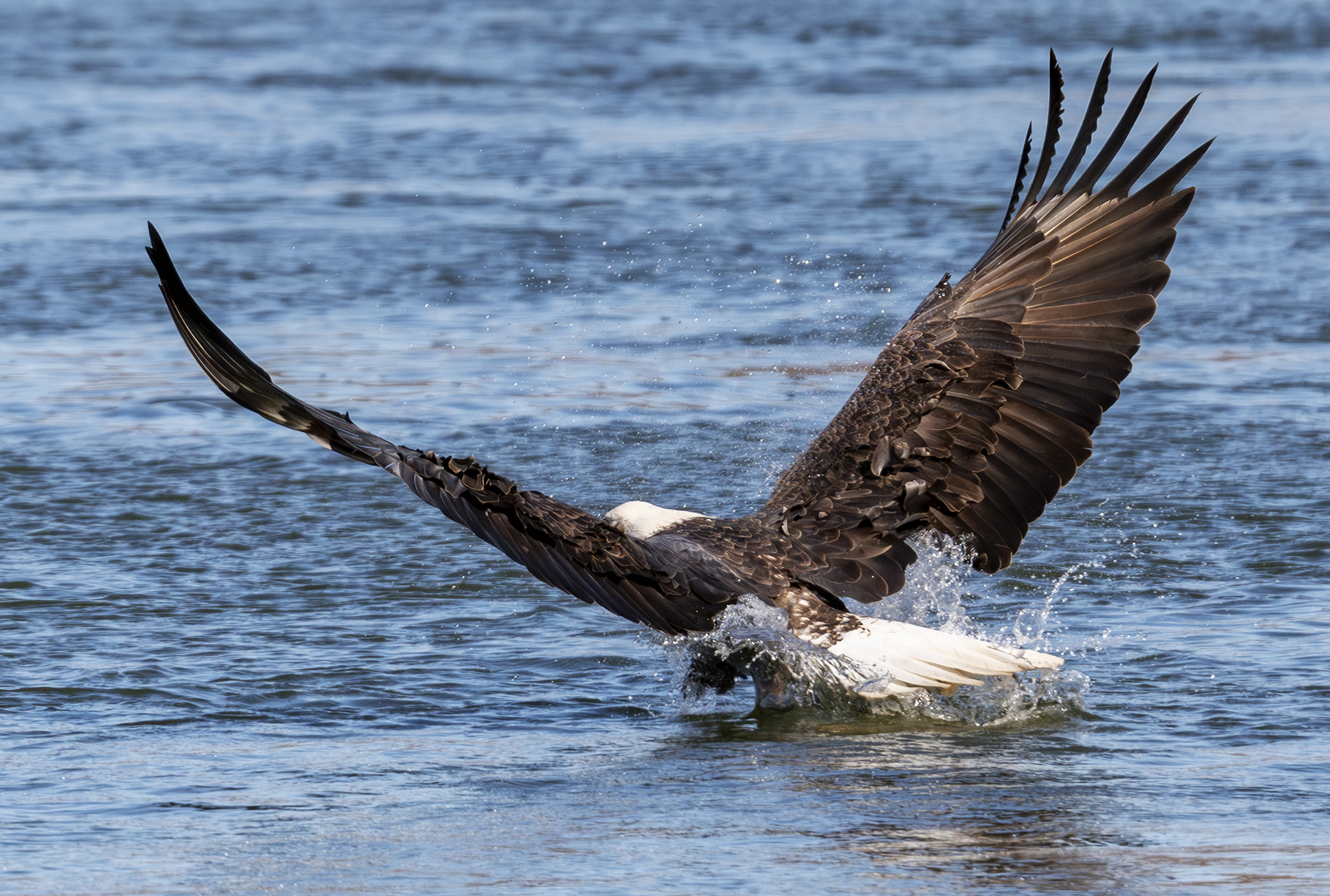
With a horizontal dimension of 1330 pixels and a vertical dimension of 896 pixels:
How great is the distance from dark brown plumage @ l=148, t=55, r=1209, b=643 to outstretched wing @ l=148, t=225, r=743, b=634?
5 centimetres

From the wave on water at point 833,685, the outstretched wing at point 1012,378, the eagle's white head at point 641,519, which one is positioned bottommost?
the wave on water at point 833,685

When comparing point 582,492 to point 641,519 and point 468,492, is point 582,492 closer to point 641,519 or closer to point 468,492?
point 641,519

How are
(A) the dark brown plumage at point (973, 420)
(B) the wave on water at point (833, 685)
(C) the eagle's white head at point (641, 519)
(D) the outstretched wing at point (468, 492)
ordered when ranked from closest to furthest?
(D) the outstretched wing at point (468, 492), (B) the wave on water at point (833, 685), (A) the dark brown plumage at point (973, 420), (C) the eagle's white head at point (641, 519)

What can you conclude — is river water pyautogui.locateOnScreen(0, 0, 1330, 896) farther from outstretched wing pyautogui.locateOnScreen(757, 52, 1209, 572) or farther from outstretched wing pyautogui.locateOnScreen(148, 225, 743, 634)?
outstretched wing pyautogui.locateOnScreen(148, 225, 743, 634)

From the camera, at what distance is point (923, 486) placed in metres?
5.65

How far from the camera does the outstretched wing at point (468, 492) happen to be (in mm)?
4594

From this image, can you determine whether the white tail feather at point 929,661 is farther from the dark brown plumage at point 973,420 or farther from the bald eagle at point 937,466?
the dark brown plumage at point 973,420

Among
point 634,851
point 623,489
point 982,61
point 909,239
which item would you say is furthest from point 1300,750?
point 982,61

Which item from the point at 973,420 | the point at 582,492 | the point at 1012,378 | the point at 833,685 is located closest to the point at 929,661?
the point at 833,685

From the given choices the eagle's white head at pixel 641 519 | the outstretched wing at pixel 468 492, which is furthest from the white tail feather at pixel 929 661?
the eagle's white head at pixel 641 519

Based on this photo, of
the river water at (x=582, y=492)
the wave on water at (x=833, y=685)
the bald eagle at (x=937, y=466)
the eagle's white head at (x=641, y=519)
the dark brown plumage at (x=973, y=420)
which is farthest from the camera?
the eagle's white head at (x=641, y=519)

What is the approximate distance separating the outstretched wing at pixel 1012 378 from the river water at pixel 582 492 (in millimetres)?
283

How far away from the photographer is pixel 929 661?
4.91m

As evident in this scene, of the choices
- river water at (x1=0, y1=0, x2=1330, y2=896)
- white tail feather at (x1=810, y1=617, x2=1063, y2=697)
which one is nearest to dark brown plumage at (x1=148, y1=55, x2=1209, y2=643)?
white tail feather at (x1=810, y1=617, x2=1063, y2=697)
